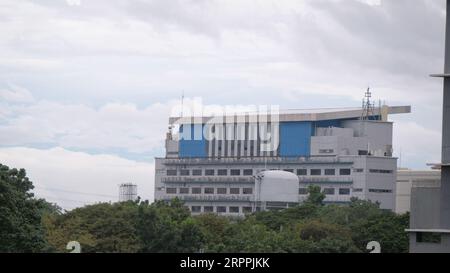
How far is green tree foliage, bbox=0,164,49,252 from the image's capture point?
200 feet

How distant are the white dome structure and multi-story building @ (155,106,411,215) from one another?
84.2 inches

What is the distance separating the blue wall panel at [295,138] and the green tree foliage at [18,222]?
119m

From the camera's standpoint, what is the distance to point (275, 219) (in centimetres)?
13012

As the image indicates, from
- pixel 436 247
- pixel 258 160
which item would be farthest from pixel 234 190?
pixel 436 247

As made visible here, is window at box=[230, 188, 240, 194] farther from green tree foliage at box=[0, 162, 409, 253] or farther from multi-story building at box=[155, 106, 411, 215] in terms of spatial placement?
green tree foliage at box=[0, 162, 409, 253]

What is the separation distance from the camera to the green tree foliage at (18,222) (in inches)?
2398

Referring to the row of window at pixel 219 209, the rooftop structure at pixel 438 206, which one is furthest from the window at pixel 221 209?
the rooftop structure at pixel 438 206

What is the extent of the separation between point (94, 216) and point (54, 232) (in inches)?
149

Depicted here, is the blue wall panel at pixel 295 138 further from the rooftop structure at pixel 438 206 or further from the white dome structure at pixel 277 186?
the rooftop structure at pixel 438 206

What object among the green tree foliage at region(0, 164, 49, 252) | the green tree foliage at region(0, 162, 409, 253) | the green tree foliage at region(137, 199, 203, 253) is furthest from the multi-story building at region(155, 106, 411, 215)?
the green tree foliage at region(0, 164, 49, 252)
